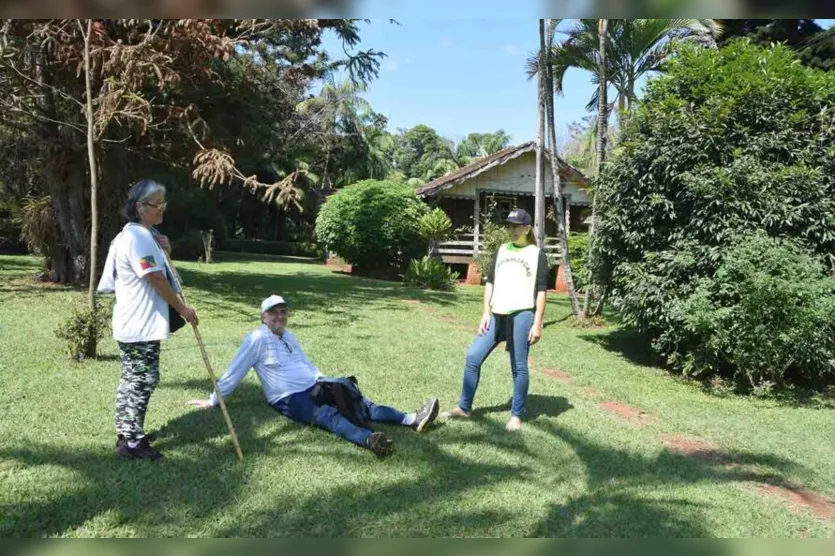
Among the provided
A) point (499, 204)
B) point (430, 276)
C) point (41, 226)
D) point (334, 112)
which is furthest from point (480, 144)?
point (41, 226)

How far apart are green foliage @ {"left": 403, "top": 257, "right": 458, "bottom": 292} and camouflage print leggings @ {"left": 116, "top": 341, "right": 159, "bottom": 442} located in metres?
14.4

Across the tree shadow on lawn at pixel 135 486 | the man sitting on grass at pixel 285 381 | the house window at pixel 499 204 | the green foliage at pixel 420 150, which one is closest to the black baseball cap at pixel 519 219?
the man sitting on grass at pixel 285 381

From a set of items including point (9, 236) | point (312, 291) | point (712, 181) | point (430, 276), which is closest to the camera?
point (712, 181)

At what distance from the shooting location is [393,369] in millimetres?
7910

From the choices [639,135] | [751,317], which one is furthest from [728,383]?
[639,135]

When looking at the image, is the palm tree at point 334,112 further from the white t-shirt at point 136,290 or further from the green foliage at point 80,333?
the white t-shirt at point 136,290

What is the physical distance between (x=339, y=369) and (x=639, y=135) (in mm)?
5435

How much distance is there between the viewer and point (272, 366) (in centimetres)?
520

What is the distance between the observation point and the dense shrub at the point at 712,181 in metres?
8.37

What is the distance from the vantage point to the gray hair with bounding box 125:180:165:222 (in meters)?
4.18

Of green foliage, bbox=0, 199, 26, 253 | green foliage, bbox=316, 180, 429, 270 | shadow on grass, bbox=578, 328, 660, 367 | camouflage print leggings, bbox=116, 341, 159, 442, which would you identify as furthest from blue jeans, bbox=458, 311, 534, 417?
green foliage, bbox=0, 199, 26, 253

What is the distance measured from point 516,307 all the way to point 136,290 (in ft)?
9.46

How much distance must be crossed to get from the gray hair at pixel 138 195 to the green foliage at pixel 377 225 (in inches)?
683

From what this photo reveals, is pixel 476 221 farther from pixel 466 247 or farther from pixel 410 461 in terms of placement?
pixel 410 461
